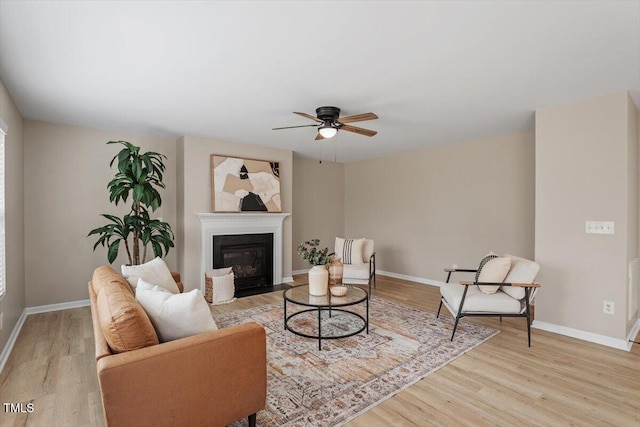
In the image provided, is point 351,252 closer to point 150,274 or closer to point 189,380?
point 150,274

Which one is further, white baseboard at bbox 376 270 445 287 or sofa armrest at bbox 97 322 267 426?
white baseboard at bbox 376 270 445 287

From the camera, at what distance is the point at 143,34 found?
2.12 m

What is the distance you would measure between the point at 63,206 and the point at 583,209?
6139 mm

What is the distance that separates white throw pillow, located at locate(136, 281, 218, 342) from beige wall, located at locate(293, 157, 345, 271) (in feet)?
15.2

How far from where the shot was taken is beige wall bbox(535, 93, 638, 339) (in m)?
3.07

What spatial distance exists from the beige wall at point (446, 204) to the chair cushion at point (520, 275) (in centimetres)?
159

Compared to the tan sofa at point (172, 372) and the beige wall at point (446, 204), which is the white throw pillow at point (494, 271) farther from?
the tan sofa at point (172, 372)

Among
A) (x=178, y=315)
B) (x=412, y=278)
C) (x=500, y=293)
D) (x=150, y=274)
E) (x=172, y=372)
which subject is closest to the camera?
(x=172, y=372)

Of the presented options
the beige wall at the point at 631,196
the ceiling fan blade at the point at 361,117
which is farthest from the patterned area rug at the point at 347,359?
the ceiling fan blade at the point at 361,117

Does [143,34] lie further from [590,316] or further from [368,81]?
[590,316]

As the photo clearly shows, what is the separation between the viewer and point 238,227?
17.2 feet

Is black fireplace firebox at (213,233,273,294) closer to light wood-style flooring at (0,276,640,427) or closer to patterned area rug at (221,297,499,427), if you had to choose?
patterned area rug at (221,297,499,427)

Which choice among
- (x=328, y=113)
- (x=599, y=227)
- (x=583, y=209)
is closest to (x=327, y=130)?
(x=328, y=113)

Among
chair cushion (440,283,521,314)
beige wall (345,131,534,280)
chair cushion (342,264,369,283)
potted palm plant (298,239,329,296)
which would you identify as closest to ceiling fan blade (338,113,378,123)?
potted palm plant (298,239,329,296)
